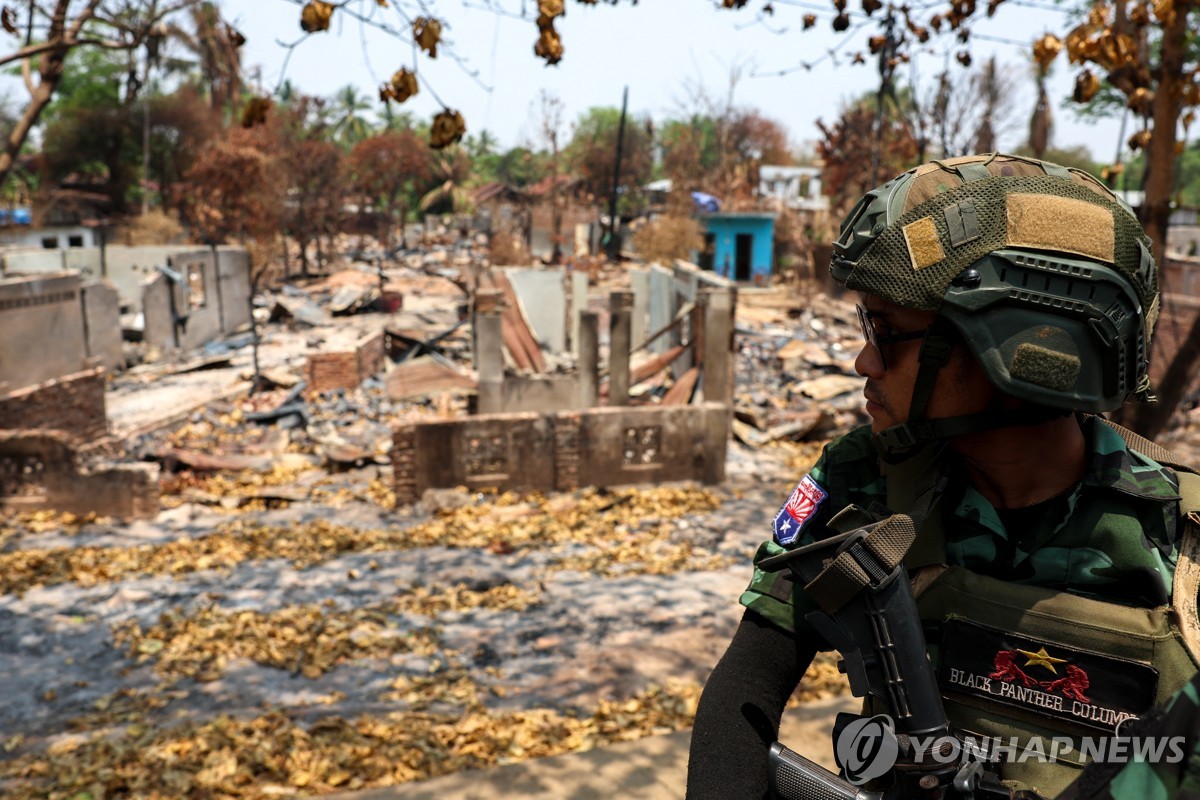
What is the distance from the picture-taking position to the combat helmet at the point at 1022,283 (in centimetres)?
147

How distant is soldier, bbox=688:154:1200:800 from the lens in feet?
4.83

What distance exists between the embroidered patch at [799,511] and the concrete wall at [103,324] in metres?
18.1

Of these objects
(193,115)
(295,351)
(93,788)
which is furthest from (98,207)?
(93,788)

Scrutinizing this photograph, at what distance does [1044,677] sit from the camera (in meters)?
1.50

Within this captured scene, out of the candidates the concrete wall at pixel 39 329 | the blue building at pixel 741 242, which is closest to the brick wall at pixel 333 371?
the concrete wall at pixel 39 329

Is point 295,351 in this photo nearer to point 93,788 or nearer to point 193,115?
point 93,788

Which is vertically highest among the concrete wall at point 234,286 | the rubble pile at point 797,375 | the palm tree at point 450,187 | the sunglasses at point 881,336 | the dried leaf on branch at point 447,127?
the palm tree at point 450,187

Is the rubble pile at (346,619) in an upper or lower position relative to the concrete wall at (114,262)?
lower

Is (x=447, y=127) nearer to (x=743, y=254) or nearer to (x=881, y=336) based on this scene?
(x=881, y=336)

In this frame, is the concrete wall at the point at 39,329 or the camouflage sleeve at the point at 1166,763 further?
the concrete wall at the point at 39,329

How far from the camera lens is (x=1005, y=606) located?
4.99 feet

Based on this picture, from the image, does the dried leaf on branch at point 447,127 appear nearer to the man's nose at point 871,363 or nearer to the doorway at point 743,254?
the man's nose at point 871,363

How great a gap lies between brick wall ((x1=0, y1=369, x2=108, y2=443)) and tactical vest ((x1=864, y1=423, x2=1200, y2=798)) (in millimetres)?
11199

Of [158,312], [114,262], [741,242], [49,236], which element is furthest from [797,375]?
[49,236]
